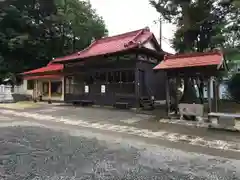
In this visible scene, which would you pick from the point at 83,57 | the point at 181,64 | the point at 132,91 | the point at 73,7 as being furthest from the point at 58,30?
the point at 181,64

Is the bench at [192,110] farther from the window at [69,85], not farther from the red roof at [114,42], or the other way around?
the window at [69,85]

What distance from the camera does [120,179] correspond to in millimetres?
3488

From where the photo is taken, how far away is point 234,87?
60.7ft

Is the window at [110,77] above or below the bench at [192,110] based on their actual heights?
above

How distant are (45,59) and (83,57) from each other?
1226 centimetres

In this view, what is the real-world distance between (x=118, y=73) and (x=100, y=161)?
11032 millimetres

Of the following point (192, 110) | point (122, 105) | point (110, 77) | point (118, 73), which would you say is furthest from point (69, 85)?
point (192, 110)

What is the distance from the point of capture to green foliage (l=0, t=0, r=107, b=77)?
24.5 m

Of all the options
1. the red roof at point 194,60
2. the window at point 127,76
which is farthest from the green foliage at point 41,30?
the red roof at point 194,60

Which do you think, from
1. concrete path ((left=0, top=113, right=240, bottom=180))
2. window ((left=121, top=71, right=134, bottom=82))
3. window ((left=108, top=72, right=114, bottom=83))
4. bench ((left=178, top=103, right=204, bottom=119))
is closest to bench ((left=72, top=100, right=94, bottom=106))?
window ((left=108, top=72, right=114, bottom=83))

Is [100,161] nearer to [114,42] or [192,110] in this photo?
[192,110]

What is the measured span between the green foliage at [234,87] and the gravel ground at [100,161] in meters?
15.1

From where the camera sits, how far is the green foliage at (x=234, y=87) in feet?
59.6

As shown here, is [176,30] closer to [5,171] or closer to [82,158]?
[82,158]
